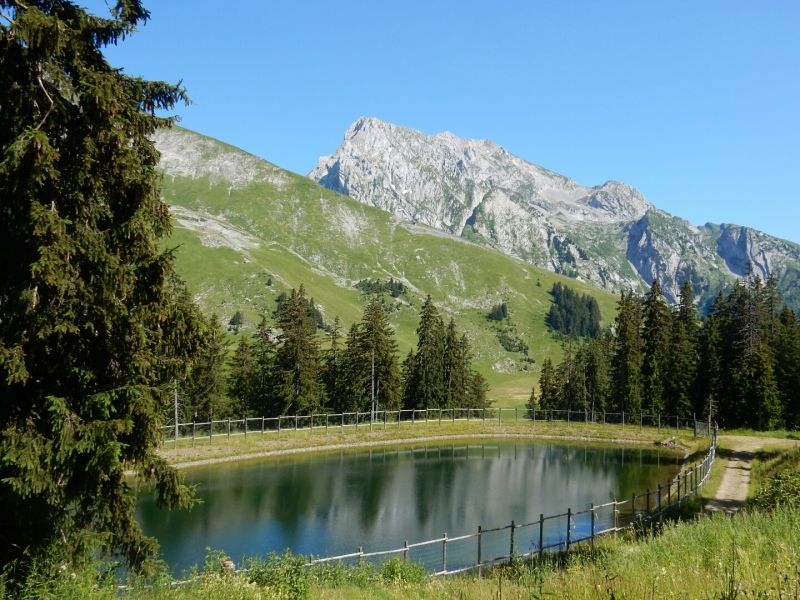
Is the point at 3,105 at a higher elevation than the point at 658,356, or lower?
higher

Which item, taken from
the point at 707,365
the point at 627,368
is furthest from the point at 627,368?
the point at 707,365

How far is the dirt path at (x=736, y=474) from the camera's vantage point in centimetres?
2612

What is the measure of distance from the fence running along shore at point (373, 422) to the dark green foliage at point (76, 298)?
144ft

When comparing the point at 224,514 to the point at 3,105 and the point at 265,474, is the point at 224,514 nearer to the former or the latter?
the point at 265,474

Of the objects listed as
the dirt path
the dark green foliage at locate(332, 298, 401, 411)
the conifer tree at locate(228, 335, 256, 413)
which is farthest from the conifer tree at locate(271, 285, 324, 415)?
the dirt path

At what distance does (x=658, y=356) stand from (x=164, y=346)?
77.3m

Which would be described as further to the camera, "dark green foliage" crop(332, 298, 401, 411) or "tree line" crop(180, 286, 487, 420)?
"dark green foliage" crop(332, 298, 401, 411)

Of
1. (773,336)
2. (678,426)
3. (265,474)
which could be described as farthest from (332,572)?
(773,336)

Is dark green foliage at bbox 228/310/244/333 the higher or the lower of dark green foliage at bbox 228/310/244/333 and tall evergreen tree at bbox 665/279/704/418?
the higher

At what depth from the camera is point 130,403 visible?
36.5ft

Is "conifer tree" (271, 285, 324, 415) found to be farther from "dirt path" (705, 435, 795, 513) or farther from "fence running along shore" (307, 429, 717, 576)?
"dirt path" (705, 435, 795, 513)

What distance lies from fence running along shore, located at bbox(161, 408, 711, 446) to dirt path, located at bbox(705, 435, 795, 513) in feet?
46.5

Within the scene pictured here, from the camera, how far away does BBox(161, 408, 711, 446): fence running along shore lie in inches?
2306

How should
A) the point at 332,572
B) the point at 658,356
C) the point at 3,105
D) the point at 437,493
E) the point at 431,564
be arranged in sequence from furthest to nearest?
the point at 658,356
the point at 437,493
the point at 431,564
the point at 332,572
the point at 3,105
